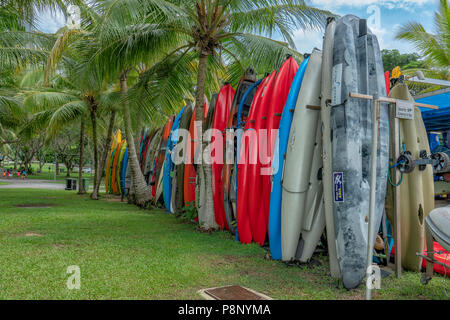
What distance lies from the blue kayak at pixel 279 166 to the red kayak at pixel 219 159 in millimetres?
1718

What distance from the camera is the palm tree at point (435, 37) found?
8836 millimetres

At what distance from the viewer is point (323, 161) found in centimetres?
391

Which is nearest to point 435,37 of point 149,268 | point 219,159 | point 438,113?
point 438,113

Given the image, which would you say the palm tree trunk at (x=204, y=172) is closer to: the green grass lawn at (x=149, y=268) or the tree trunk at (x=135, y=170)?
the green grass lawn at (x=149, y=268)

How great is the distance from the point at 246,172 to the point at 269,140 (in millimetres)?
616

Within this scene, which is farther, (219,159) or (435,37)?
(435,37)

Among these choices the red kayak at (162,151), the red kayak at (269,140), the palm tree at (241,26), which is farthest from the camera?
the red kayak at (162,151)

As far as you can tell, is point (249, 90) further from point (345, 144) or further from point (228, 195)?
point (345, 144)

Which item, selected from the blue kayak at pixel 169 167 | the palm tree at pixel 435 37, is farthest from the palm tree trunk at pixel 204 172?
the palm tree at pixel 435 37

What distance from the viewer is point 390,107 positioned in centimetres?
404

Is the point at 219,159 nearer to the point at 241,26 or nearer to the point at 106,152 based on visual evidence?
the point at 241,26

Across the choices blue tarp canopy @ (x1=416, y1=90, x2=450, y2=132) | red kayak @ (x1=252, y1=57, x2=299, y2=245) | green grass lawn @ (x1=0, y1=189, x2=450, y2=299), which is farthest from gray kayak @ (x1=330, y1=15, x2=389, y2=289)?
blue tarp canopy @ (x1=416, y1=90, x2=450, y2=132)
